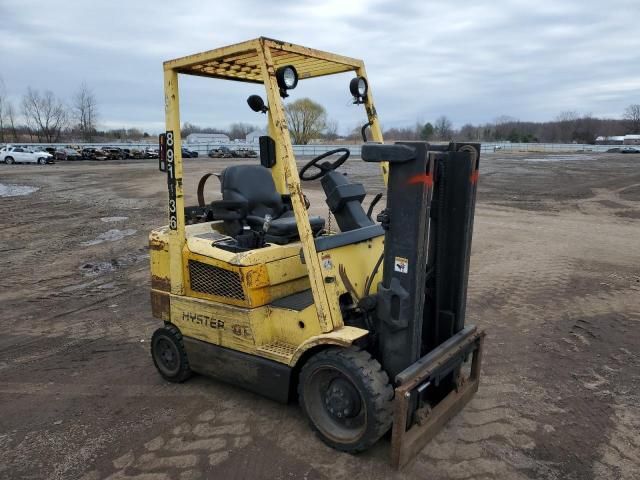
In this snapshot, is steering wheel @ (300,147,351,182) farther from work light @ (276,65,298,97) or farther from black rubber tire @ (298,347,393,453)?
black rubber tire @ (298,347,393,453)

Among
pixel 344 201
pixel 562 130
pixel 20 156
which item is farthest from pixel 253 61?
pixel 562 130

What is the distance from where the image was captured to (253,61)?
13.7ft

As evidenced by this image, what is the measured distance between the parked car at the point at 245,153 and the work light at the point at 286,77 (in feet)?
168

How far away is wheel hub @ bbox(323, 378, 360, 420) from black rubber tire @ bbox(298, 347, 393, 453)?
0.05 meters

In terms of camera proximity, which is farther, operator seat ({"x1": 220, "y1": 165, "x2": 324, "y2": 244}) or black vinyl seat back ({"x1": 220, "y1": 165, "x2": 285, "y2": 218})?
black vinyl seat back ({"x1": 220, "y1": 165, "x2": 285, "y2": 218})

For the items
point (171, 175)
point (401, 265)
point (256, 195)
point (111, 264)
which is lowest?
point (111, 264)

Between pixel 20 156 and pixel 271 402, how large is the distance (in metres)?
44.3

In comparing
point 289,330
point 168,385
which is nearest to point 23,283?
point 168,385

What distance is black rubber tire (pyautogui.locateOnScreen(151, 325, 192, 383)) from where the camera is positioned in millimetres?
4633

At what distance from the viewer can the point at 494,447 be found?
3.70 m

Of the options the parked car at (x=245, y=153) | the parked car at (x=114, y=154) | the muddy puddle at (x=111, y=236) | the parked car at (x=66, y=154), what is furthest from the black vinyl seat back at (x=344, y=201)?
the parked car at (x=245, y=153)

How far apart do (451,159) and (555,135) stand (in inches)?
4388

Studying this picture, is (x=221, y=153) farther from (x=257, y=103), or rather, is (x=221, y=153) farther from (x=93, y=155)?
(x=257, y=103)

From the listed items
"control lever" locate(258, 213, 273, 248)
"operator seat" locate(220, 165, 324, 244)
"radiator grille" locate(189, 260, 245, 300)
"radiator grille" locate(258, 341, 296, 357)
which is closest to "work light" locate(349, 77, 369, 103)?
"operator seat" locate(220, 165, 324, 244)
